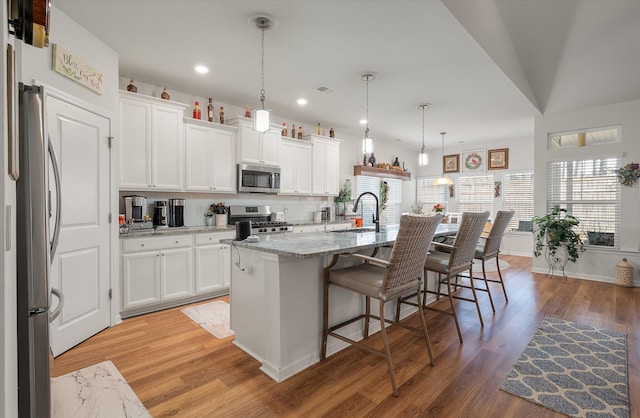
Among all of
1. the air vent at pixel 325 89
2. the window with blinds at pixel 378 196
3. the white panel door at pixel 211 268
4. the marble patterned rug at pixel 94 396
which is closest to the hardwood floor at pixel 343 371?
the marble patterned rug at pixel 94 396

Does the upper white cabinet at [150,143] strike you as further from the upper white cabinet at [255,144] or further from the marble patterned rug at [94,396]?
the marble patterned rug at [94,396]

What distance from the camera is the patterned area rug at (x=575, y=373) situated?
1901 millimetres

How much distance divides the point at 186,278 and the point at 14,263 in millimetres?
2701

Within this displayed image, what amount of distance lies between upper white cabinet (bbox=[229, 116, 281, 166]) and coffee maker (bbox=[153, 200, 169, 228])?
3.91 ft

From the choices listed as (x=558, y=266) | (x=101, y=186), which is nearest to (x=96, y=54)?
(x=101, y=186)

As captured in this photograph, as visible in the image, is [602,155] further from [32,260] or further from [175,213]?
[32,260]

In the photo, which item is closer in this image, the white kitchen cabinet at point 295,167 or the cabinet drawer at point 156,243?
the cabinet drawer at point 156,243

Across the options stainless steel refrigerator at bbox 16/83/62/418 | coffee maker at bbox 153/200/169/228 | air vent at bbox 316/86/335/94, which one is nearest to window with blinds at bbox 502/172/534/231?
air vent at bbox 316/86/335/94

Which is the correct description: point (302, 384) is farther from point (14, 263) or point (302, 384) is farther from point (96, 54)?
point (96, 54)

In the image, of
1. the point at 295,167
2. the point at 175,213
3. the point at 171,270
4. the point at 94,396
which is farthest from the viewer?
the point at 295,167

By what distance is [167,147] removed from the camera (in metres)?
3.79

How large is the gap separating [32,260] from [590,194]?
21.5 ft

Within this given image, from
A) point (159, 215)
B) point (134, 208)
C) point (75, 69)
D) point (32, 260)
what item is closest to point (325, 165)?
point (159, 215)

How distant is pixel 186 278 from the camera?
3.66 m
